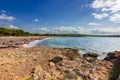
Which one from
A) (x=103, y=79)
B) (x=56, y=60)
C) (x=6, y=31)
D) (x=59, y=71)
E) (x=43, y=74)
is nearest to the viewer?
(x=43, y=74)

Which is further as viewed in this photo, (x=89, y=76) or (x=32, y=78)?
(x=89, y=76)

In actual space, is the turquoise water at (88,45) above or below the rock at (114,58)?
below

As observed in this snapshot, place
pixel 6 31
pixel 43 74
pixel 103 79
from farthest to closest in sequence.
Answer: pixel 6 31, pixel 103 79, pixel 43 74

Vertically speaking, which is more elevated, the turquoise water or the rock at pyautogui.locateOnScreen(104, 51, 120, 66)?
the rock at pyautogui.locateOnScreen(104, 51, 120, 66)

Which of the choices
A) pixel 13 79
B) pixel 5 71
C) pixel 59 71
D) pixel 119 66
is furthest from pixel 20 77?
pixel 119 66

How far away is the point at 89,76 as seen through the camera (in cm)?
959

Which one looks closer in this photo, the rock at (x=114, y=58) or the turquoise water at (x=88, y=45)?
the rock at (x=114, y=58)

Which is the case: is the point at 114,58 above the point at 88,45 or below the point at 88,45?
above

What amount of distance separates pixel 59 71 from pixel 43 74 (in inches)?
65.5

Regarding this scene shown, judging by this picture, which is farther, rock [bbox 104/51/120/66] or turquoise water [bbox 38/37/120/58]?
turquoise water [bbox 38/37/120/58]

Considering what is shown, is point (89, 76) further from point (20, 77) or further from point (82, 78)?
point (20, 77)

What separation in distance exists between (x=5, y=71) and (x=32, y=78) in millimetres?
2112

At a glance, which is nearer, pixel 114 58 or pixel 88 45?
pixel 114 58

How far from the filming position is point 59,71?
1048 centimetres
